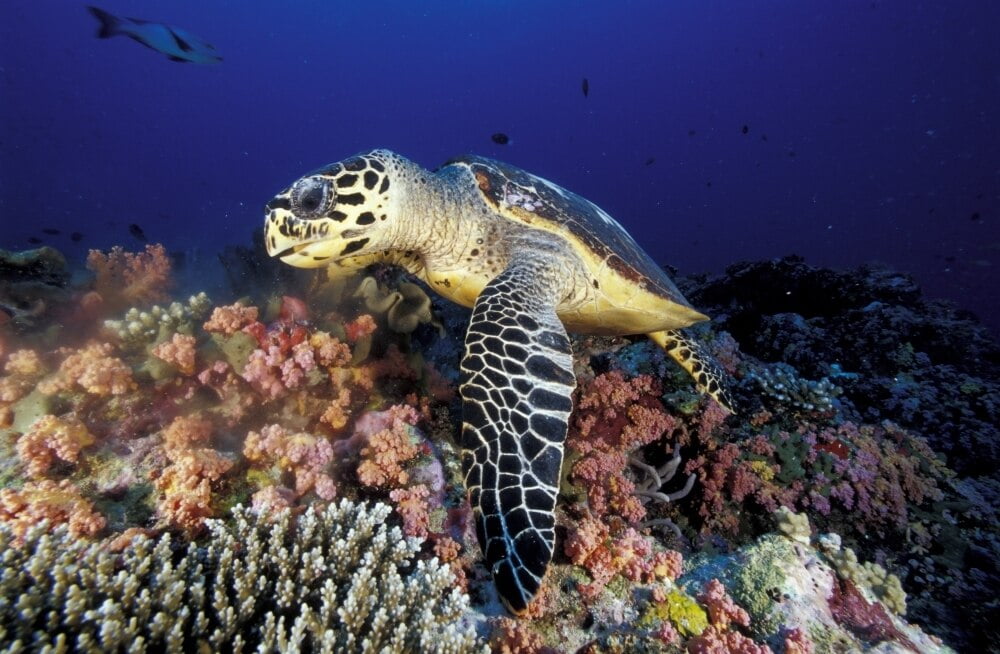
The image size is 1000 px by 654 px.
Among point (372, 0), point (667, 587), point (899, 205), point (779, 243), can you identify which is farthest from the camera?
point (372, 0)

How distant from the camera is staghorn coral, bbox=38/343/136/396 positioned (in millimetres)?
2395

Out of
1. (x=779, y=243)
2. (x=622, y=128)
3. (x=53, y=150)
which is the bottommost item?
(x=53, y=150)

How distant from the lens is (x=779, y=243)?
219ft

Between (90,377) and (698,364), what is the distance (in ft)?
13.9

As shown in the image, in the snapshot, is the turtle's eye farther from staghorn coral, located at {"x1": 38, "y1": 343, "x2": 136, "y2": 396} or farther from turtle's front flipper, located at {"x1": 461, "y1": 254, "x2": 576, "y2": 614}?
staghorn coral, located at {"x1": 38, "y1": 343, "x2": 136, "y2": 396}

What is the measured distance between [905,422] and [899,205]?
10141cm

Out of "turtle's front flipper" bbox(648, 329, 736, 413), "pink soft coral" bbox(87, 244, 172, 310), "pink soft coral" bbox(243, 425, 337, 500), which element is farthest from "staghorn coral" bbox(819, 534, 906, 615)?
"pink soft coral" bbox(87, 244, 172, 310)

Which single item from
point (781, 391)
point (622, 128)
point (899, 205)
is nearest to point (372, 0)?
point (622, 128)

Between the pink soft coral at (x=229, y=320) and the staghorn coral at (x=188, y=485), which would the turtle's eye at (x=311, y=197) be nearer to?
the pink soft coral at (x=229, y=320)

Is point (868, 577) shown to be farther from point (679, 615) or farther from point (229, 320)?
point (229, 320)

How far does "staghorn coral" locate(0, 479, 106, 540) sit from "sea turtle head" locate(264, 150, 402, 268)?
1550mm

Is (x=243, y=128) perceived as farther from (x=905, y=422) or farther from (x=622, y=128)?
(x=905, y=422)

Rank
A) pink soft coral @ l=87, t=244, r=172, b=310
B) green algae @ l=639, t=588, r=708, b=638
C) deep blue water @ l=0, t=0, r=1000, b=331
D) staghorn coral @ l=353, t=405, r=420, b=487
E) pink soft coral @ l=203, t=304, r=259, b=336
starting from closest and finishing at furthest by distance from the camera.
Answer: green algae @ l=639, t=588, r=708, b=638 → staghorn coral @ l=353, t=405, r=420, b=487 → pink soft coral @ l=203, t=304, r=259, b=336 → pink soft coral @ l=87, t=244, r=172, b=310 → deep blue water @ l=0, t=0, r=1000, b=331

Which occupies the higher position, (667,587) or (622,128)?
(622,128)
